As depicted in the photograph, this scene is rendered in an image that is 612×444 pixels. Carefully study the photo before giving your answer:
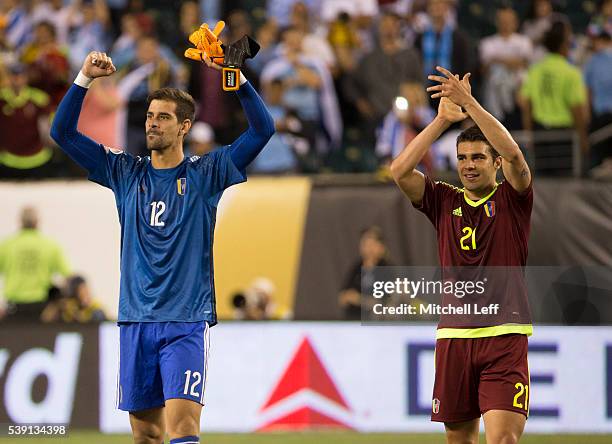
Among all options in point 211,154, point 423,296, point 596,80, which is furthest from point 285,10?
point 211,154

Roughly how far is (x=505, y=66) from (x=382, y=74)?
1.51m

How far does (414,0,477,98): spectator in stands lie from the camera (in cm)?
1477

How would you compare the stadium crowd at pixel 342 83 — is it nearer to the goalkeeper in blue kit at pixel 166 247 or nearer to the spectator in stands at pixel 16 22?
the spectator in stands at pixel 16 22

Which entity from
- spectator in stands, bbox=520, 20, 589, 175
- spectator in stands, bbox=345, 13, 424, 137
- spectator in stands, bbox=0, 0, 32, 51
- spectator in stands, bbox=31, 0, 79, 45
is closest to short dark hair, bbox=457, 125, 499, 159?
spectator in stands, bbox=520, 20, 589, 175

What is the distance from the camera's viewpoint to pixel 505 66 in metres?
14.8

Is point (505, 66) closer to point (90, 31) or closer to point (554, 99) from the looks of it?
point (554, 99)

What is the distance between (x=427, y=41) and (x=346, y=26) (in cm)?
122

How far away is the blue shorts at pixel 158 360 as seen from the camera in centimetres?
683

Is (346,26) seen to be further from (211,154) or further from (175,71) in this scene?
(211,154)

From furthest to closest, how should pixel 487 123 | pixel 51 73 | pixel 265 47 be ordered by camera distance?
pixel 265 47, pixel 51 73, pixel 487 123

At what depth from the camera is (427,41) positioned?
14.8 meters

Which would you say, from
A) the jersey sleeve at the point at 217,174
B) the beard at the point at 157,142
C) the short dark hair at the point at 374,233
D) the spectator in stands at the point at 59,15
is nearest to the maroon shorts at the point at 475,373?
the jersey sleeve at the point at 217,174

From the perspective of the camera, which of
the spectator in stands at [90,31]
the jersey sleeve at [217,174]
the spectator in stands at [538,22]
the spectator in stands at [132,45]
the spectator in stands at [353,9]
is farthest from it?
the spectator in stands at [90,31]

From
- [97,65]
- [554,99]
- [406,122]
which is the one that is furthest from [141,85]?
[97,65]
